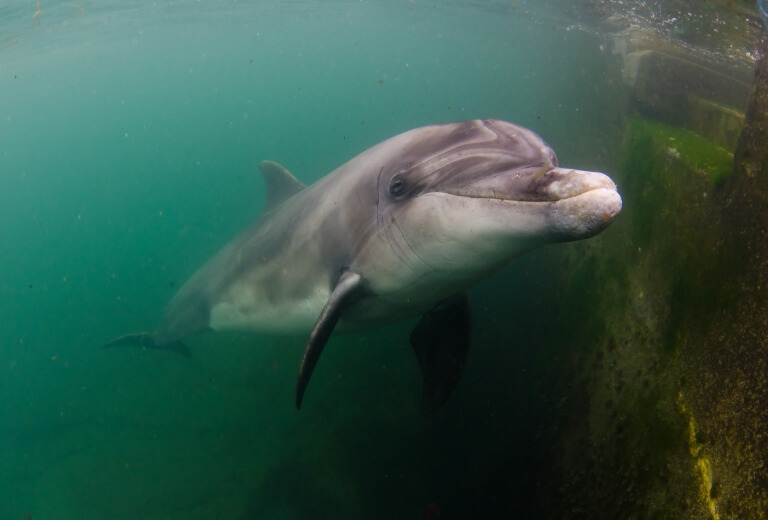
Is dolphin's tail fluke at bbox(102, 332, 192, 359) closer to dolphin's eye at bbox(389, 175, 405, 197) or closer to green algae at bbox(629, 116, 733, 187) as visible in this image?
dolphin's eye at bbox(389, 175, 405, 197)

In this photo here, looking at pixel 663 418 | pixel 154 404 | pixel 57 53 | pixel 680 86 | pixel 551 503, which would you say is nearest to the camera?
pixel 663 418

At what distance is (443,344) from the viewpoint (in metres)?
5.83

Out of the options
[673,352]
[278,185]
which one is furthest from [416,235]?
[278,185]

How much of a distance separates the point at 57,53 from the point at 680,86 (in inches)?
1901

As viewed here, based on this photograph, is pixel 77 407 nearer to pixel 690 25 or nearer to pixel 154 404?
pixel 154 404

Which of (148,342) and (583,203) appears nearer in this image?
(583,203)

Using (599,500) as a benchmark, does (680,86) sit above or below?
above

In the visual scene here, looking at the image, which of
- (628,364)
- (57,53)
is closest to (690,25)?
(628,364)

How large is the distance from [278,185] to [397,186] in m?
4.77

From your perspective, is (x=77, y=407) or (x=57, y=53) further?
(x=57, y=53)

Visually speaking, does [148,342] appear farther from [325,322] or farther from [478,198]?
[478,198]

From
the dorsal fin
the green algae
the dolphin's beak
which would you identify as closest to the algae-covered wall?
the green algae

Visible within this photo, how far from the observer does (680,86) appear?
8.98m

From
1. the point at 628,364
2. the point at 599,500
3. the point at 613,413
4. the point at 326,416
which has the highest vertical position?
the point at 628,364
